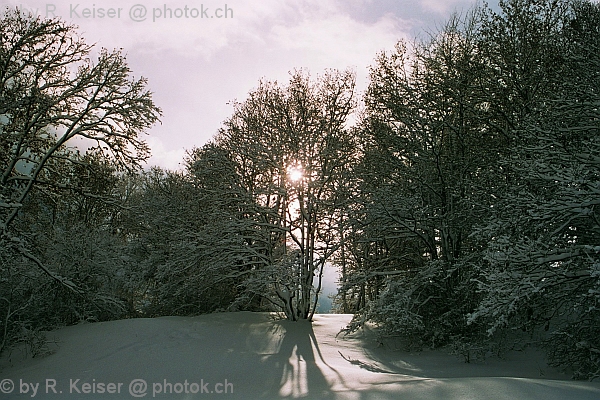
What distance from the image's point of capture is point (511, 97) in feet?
39.4

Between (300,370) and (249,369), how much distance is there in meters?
0.96

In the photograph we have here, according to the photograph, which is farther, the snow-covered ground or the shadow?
the shadow

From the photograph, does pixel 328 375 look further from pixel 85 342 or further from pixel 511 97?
pixel 511 97

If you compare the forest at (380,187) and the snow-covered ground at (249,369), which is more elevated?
the forest at (380,187)

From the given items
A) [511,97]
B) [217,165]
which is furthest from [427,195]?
[217,165]

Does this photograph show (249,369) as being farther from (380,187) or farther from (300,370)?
(380,187)

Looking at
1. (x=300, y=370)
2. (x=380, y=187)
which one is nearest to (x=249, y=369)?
(x=300, y=370)

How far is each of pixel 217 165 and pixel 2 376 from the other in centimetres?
819

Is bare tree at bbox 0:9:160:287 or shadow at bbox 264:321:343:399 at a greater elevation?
bare tree at bbox 0:9:160:287

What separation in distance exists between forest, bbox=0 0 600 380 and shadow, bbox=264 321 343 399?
4.78ft

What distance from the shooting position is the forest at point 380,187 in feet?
26.8

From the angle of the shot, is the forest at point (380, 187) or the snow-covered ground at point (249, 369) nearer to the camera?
the snow-covered ground at point (249, 369)

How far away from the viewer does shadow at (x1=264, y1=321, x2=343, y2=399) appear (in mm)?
6953

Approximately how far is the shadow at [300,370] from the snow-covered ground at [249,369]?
0.02 metres
